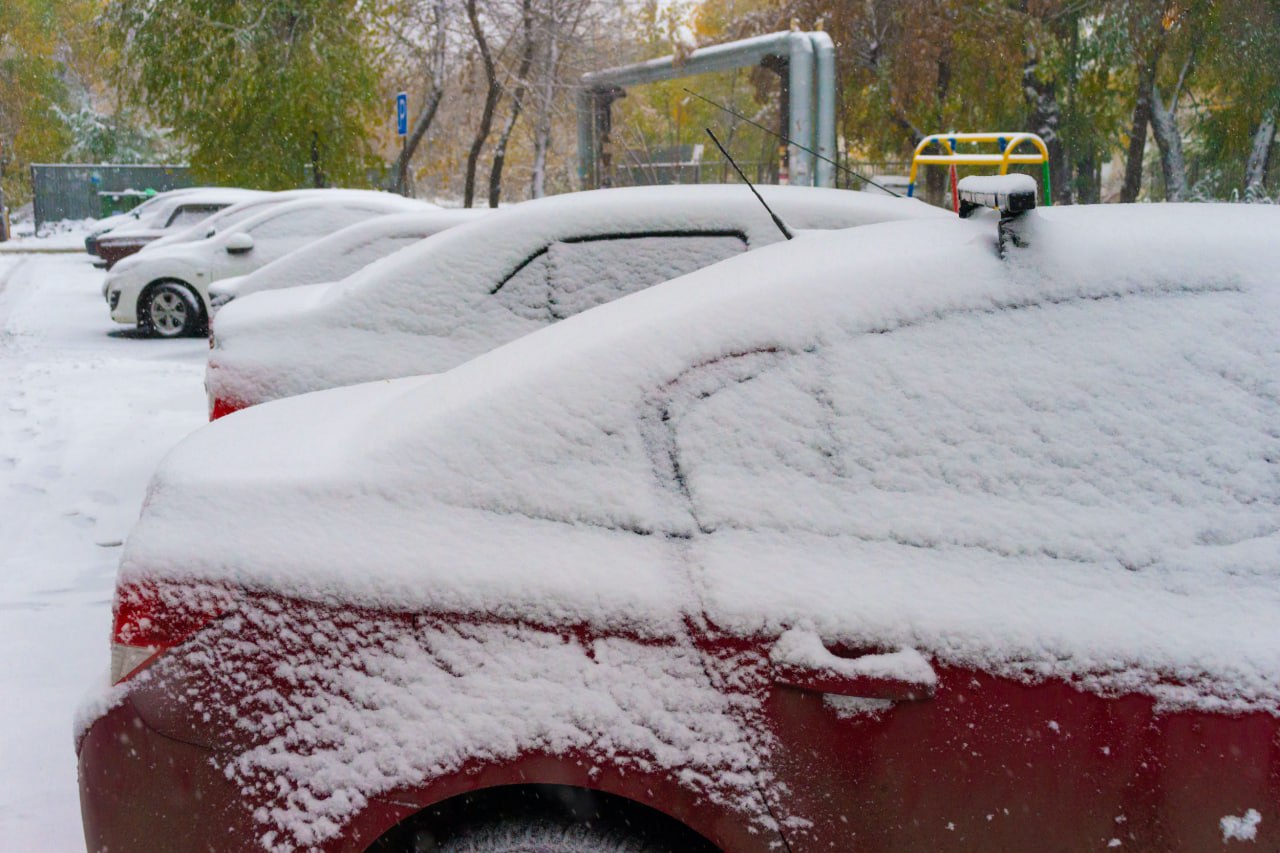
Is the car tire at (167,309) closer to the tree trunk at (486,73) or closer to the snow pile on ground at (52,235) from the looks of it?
the tree trunk at (486,73)

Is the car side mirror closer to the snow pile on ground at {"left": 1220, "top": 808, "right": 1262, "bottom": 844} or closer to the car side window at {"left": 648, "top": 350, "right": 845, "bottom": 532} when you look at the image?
the car side window at {"left": 648, "top": 350, "right": 845, "bottom": 532}

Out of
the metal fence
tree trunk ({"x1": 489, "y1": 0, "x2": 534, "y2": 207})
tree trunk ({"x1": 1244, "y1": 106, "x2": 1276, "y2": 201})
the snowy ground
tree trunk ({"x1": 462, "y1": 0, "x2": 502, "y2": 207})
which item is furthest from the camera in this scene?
the metal fence

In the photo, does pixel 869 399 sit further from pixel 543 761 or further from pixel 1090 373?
pixel 543 761

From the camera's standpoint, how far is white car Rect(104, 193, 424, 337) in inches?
498

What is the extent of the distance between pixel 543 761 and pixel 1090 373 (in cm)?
108

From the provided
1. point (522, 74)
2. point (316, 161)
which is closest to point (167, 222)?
point (522, 74)

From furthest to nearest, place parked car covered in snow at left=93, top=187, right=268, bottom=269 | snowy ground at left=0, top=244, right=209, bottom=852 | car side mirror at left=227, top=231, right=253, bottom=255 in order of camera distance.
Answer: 1. parked car covered in snow at left=93, top=187, right=268, bottom=269
2. car side mirror at left=227, top=231, right=253, bottom=255
3. snowy ground at left=0, top=244, right=209, bottom=852

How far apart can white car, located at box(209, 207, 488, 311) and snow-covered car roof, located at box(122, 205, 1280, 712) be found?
545 cm

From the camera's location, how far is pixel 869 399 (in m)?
2.09

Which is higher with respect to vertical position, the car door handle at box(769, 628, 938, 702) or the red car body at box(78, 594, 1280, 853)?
the car door handle at box(769, 628, 938, 702)

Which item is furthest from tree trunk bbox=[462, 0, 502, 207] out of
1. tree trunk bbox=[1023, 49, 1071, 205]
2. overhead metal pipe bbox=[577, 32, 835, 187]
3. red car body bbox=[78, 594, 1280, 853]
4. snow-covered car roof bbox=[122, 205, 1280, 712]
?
red car body bbox=[78, 594, 1280, 853]

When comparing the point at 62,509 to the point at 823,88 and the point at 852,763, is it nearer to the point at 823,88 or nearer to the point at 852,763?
the point at 852,763

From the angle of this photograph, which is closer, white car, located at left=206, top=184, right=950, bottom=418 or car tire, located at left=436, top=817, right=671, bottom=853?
car tire, located at left=436, top=817, right=671, bottom=853

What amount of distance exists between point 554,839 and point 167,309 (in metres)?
12.2
